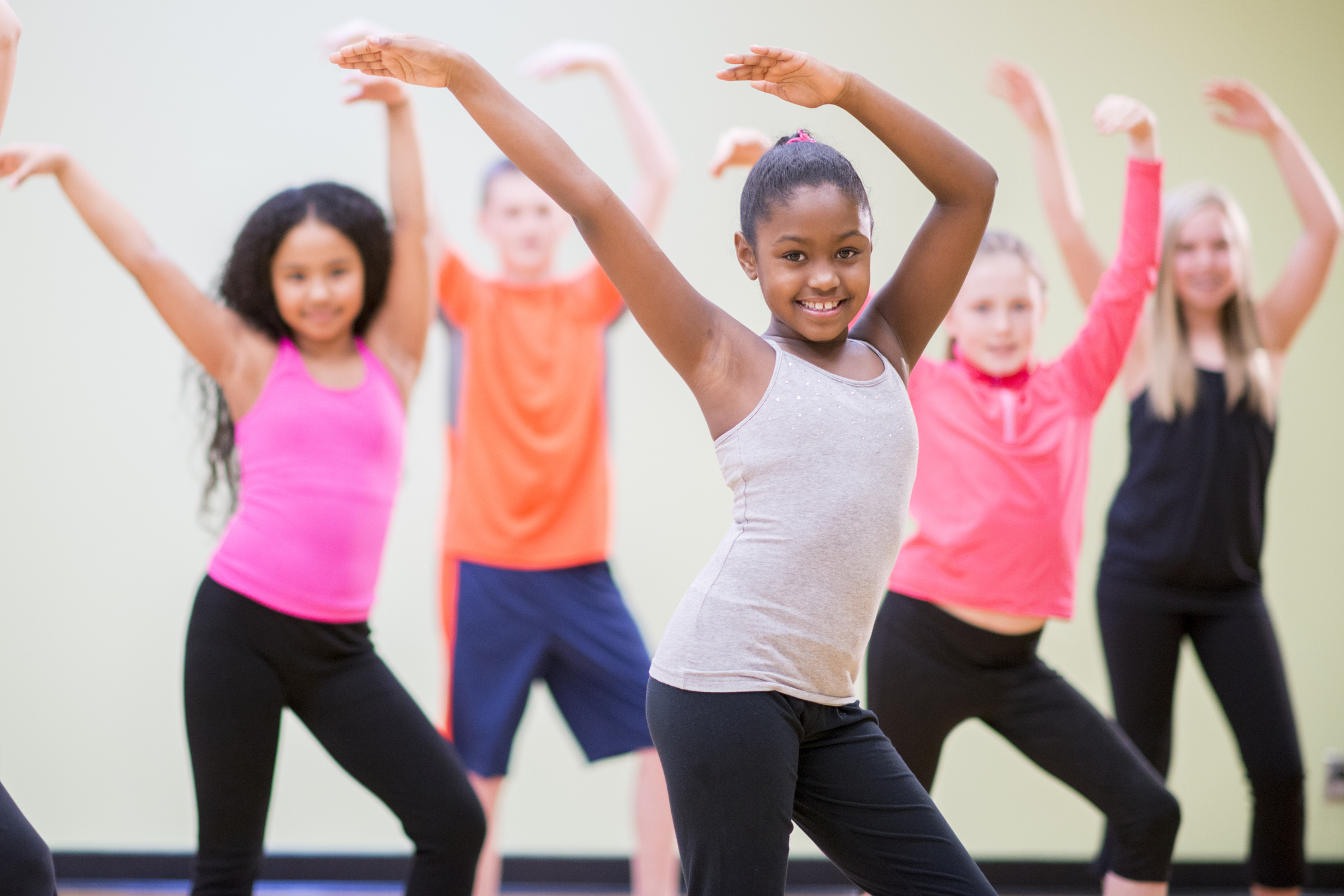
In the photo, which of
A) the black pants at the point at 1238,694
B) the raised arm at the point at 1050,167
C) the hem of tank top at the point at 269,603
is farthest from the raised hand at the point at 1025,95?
the hem of tank top at the point at 269,603

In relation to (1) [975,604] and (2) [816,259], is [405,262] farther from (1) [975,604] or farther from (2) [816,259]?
(1) [975,604]

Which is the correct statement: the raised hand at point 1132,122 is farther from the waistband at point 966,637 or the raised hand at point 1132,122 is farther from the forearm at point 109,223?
the forearm at point 109,223

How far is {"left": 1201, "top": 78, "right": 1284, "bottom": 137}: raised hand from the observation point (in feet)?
9.35

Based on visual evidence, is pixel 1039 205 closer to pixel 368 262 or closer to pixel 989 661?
pixel 989 661

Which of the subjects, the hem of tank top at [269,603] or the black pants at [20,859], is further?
the hem of tank top at [269,603]

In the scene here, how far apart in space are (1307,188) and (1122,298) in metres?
0.92

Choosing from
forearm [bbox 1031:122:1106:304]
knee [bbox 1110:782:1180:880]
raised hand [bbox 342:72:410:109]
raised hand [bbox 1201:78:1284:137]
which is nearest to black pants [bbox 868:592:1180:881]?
knee [bbox 1110:782:1180:880]

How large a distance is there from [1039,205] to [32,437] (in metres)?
3.04

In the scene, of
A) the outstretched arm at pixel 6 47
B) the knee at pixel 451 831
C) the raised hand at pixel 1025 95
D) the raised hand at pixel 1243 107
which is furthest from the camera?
the raised hand at pixel 1243 107

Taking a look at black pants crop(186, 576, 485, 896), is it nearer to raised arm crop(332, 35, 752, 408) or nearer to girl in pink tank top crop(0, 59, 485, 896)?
girl in pink tank top crop(0, 59, 485, 896)

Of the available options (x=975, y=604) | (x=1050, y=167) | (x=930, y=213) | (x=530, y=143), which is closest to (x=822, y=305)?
(x=930, y=213)

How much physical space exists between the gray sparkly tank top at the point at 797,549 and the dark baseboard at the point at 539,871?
1991 millimetres

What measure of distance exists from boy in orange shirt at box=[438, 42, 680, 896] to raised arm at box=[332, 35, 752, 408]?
1.17 m

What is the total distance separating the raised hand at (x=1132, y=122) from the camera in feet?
7.31
